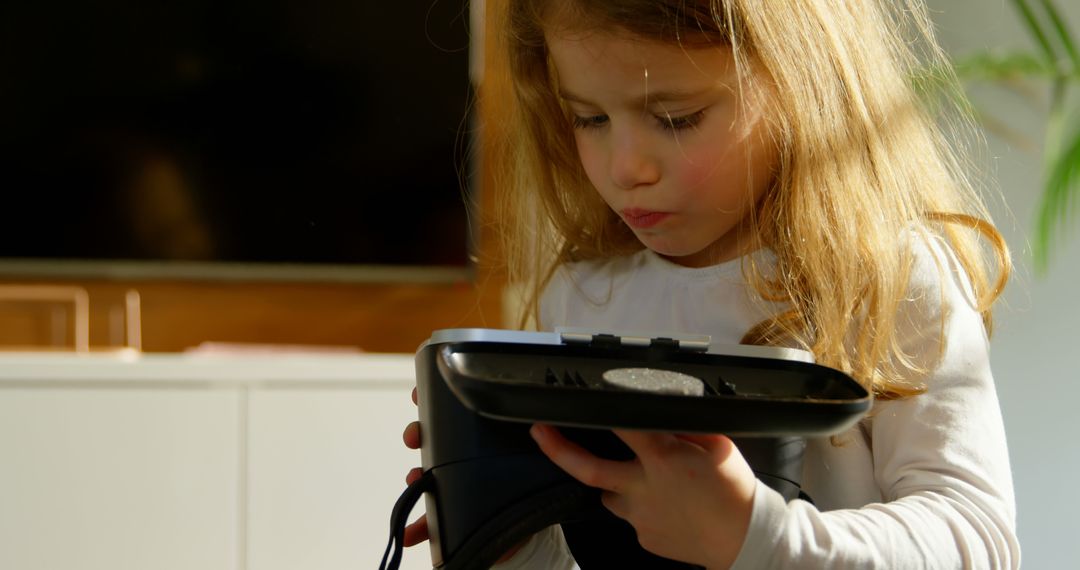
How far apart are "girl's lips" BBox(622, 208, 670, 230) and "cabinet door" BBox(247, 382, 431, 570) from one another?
3.32ft

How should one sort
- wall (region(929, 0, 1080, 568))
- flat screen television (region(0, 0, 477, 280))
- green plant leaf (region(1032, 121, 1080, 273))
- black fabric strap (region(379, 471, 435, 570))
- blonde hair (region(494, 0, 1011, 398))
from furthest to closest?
flat screen television (region(0, 0, 477, 280))
wall (region(929, 0, 1080, 568))
green plant leaf (region(1032, 121, 1080, 273))
blonde hair (region(494, 0, 1011, 398))
black fabric strap (region(379, 471, 435, 570))

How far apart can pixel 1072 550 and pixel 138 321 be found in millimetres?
1651

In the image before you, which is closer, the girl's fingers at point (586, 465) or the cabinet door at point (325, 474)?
the girl's fingers at point (586, 465)

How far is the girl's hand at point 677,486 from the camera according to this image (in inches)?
17.8

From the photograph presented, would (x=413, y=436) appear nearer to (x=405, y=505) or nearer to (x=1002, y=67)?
(x=405, y=505)

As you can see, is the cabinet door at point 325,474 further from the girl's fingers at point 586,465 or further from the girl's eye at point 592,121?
the girl's fingers at point 586,465

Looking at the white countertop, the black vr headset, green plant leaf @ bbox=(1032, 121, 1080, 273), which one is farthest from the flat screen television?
the black vr headset

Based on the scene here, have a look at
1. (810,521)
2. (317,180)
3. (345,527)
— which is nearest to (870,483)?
(810,521)

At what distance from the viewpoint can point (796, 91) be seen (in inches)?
27.0

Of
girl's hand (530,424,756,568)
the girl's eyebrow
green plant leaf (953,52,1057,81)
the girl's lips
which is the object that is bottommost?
girl's hand (530,424,756,568)

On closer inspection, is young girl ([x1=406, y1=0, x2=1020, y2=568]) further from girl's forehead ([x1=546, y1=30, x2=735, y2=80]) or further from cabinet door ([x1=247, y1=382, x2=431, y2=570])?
cabinet door ([x1=247, y1=382, x2=431, y2=570])

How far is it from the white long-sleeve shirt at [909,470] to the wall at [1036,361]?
1216 millimetres

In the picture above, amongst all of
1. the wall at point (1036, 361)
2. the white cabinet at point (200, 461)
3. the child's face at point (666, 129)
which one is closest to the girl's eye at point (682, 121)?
the child's face at point (666, 129)

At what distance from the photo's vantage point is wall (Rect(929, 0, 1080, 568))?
177 cm
